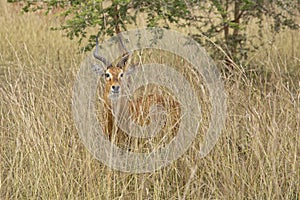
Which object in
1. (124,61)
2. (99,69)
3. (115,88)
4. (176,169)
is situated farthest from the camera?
(124,61)

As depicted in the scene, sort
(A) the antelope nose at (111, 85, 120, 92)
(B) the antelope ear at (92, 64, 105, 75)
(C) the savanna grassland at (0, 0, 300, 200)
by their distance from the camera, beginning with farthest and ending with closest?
(B) the antelope ear at (92, 64, 105, 75)
(A) the antelope nose at (111, 85, 120, 92)
(C) the savanna grassland at (0, 0, 300, 200)

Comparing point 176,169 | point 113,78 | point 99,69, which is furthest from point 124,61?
point 176,169

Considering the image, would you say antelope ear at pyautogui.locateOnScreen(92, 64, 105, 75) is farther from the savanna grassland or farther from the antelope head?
the savanna grassland

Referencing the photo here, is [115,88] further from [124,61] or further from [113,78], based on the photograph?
[124,61]

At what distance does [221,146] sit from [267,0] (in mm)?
2724

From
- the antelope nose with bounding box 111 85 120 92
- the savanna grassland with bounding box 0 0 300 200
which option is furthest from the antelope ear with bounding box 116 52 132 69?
the savanna grassland with bounding box 0 0 300 200

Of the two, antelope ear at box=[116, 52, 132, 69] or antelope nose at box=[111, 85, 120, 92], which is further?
antelope ear at box=[116, 52, 132, 69]

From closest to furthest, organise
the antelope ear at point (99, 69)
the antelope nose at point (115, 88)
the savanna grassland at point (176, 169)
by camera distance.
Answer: the savanna grassland at point (176, 169), the antelope nose at point (115, 88), the antelope ear at point (99, 69)

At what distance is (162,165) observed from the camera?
265 centimetres

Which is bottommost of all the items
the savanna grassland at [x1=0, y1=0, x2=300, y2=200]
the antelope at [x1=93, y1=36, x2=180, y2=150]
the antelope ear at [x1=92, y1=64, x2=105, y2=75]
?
the savanna grassland at [x1=0, y1=0, x2=300, y2=200]

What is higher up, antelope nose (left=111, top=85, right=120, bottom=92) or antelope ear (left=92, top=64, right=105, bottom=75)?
antelope ear (left=92, top=64, right=105, bottom=75)

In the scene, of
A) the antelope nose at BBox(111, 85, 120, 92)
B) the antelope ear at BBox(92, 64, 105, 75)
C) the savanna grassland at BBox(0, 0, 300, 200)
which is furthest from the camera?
the antelope ear at BBox(92, 64, 105, 75)

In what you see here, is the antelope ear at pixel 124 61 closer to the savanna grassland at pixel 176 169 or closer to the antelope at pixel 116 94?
the antelope at pixel 116 94

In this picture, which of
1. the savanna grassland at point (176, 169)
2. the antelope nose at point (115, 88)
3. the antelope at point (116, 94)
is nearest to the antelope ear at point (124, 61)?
the antelope at point (116, 94)
